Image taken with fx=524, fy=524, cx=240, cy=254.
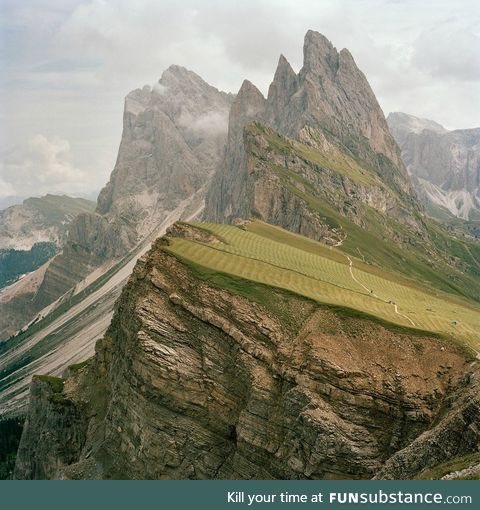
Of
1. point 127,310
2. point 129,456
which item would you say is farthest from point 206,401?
point 127,310

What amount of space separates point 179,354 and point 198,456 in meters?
11.3

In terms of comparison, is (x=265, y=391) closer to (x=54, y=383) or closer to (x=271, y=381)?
(x=271, y=381)

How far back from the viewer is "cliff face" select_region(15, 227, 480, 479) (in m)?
50.2

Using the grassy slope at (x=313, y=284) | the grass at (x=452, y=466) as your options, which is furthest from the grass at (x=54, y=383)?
the grass at (x=452, y=466)

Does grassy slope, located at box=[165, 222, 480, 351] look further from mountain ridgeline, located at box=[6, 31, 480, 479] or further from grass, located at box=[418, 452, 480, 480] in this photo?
grass, located at box=[418, 452, 480, 480]

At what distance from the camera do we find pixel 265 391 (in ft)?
181

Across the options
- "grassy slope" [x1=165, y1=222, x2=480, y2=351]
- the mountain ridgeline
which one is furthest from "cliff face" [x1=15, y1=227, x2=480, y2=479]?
"grassy slope" [x1=165, y1=222, x2=480, y2=351]

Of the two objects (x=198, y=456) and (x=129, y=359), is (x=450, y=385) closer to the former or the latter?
(x=198, y=456)

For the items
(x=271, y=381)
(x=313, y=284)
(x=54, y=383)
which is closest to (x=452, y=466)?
(x=271, y=381)

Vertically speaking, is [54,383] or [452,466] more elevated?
[452,466]

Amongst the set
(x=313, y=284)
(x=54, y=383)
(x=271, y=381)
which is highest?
(x=313, y=284)

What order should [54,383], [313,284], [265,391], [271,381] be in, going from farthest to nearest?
[54,383] → [313,284] → [271,381] → [265,391]

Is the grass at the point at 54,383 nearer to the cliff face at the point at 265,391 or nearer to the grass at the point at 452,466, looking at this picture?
the cliff face at the point at 265,391

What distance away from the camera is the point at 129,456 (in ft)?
203
